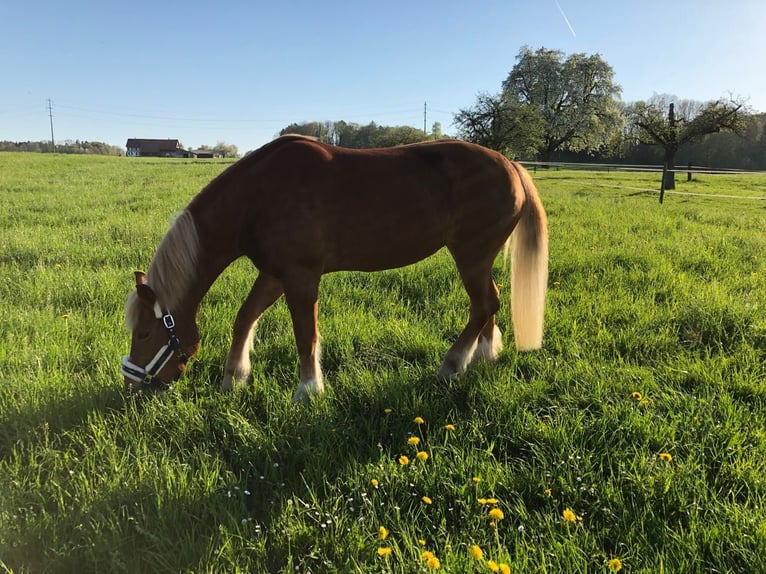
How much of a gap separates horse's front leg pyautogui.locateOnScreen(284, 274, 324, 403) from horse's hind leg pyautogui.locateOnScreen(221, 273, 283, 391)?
376 millimetres

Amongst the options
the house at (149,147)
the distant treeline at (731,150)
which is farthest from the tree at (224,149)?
the distant treeline at (731,150)

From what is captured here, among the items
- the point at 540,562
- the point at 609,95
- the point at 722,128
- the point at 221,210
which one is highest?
the point at 609,95

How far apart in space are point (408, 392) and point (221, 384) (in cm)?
132

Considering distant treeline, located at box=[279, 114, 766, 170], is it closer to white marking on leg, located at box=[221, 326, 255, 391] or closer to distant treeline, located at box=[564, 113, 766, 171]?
distant treeline, located at box=[564, 113, 766, 171]

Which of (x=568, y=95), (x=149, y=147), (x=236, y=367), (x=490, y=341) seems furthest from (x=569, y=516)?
(x=149, y=147)

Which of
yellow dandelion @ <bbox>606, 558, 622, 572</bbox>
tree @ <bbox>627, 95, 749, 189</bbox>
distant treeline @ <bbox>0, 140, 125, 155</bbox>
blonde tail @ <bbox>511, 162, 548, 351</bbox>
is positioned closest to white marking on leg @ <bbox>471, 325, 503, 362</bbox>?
blonde tail @ <bbox>511, 162, 548, 351</bbox>

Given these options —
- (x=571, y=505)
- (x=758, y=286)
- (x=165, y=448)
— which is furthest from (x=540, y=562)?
(x=758, y=286)

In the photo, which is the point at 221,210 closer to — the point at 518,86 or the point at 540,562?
the point at 540,562

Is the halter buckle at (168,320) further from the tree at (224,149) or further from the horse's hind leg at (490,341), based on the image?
the tree at (224,149)

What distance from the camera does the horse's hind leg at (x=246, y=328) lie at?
3.15 metres

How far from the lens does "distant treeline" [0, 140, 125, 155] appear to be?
7479 cm

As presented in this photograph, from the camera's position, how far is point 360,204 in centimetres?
302

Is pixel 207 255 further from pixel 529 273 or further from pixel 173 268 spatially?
pixel 529 273

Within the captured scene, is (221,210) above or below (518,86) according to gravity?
below
